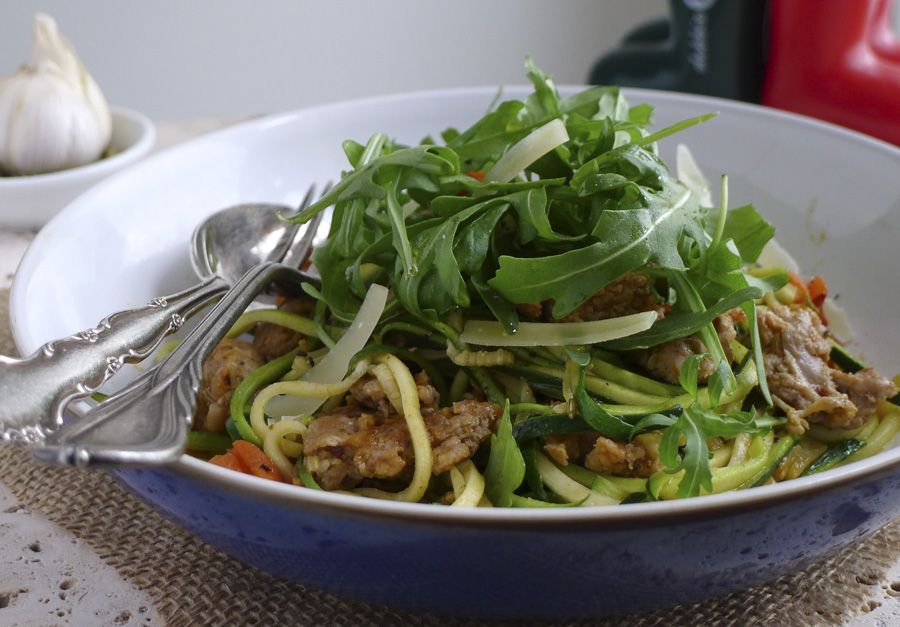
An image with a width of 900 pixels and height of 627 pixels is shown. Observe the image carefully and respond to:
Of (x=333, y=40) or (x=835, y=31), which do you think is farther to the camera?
(x=333, y=40)

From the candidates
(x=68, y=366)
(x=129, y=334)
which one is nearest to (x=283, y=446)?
(x=129, y=334)

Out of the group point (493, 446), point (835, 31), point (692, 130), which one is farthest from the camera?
point (835, 31)

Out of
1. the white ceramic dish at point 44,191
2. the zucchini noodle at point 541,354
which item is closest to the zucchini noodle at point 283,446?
the zucchini noodle at point 541,354

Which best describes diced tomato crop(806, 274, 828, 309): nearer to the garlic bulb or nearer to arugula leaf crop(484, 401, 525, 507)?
arugula leaf crop(484, 401, 525, 507)

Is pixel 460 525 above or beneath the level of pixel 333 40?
above

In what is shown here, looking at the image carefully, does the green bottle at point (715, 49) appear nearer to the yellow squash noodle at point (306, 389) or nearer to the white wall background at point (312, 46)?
the white wall background at point (312, 46)

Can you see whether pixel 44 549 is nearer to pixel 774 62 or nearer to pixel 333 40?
pixel 774 62

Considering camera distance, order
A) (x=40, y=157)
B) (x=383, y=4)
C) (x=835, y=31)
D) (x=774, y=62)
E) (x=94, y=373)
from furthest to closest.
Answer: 1. (x=383, y=4)
2. (x=774, y=62)
3. (x=835, y=31)
4. (x=40, y=157)
5. (x=94, y=373)

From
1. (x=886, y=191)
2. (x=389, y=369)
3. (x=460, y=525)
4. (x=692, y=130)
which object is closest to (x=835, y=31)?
(x=692, y=130)
